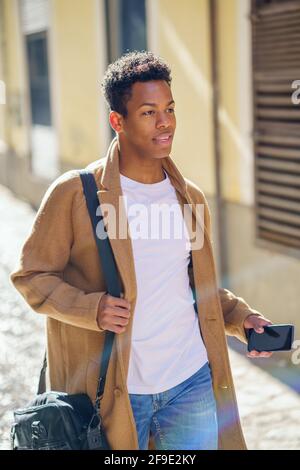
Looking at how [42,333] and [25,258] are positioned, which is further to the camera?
[42,333]

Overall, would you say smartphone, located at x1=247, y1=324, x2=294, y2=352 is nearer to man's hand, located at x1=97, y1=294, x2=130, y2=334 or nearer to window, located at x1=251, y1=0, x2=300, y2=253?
man's hand, located at x1=97, y1=294, x2=130, y2=334

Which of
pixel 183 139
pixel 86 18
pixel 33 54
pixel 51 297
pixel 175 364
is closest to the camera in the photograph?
pixel 51 297

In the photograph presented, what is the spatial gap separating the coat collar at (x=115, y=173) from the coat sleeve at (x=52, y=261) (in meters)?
0.12

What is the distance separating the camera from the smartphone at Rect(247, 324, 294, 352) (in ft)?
8.96

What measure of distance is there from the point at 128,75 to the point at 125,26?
687cm

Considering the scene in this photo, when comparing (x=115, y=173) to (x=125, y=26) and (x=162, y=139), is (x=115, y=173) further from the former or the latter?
(x=125, y=26)

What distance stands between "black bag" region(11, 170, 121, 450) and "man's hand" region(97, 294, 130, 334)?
0.06 meters

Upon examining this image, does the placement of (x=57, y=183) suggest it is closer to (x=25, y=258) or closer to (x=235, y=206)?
(x=25, y=258)

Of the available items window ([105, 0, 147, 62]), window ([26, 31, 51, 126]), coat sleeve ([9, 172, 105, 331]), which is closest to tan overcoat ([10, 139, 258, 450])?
coat sleeve ([9, 172, 105, 331])

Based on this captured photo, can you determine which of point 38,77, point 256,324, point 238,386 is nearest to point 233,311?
point 256,324

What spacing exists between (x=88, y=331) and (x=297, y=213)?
3.61 metres

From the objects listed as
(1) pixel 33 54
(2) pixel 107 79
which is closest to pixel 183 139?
(2) pixel 107 79

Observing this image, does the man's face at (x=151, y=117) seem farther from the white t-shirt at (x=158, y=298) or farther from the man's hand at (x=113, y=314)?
the man's hand at (x=113, y=314)

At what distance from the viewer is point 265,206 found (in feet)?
20.5
